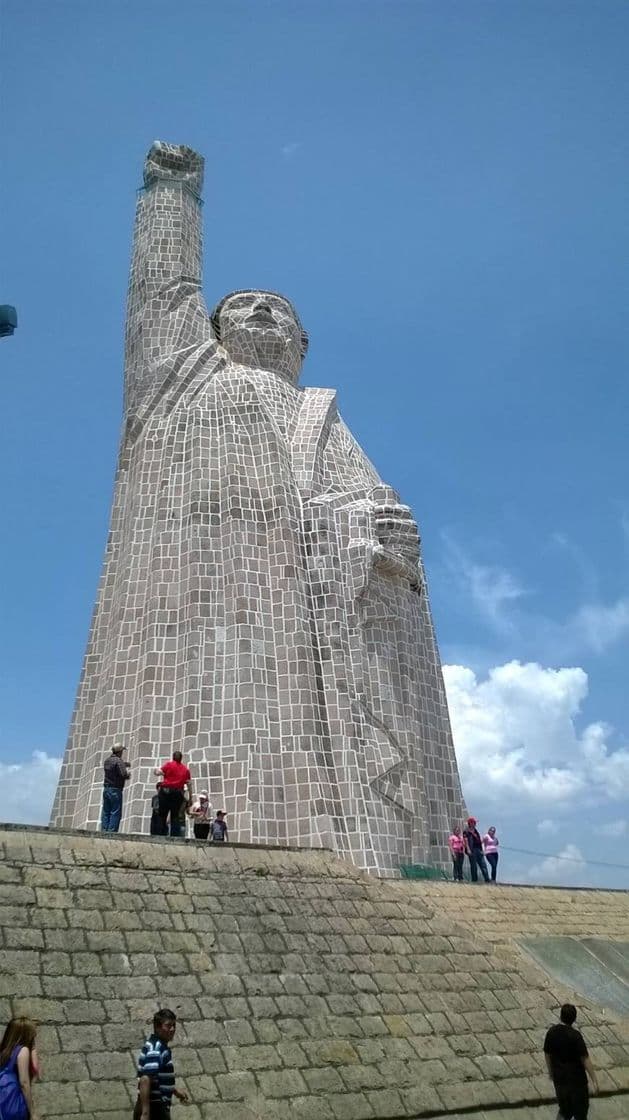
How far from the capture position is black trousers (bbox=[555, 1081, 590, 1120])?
5828 millimetres

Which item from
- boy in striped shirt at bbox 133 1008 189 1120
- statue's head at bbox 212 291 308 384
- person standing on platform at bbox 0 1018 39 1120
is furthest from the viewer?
statue's head at bbox 212 291 308 384

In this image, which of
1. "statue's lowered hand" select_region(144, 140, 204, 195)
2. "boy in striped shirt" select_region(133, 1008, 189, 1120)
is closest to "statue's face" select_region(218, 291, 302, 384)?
"statue's lowered hand" select_region(144, 140, 204, 195)

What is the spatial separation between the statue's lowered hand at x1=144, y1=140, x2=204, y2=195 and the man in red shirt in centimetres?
1359

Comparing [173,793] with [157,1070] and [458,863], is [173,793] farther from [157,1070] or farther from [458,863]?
[157,1070]

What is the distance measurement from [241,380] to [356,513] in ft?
10.8

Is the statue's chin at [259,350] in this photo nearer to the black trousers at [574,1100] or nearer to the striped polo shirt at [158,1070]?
the black trousers at [574,1100]

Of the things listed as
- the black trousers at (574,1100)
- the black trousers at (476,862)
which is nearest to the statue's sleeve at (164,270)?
the black trousers at (476,862)

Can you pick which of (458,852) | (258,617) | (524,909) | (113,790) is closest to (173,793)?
(113,790)

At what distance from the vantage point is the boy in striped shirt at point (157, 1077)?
15.6 feet

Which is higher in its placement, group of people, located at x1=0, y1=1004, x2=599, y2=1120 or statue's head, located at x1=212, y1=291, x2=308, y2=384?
statue's head, located at x1=212, y1=291, x2=308, y2=384

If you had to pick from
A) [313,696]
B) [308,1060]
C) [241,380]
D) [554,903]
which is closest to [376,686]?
[313,696]

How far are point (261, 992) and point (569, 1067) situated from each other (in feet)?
7.80

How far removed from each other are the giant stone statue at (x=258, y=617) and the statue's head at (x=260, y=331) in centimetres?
4

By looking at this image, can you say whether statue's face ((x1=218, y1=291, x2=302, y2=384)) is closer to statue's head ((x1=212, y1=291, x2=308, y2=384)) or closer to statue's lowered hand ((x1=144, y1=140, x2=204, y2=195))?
statue's head ((x1=212, y1=291, x2=308, y2=384))
